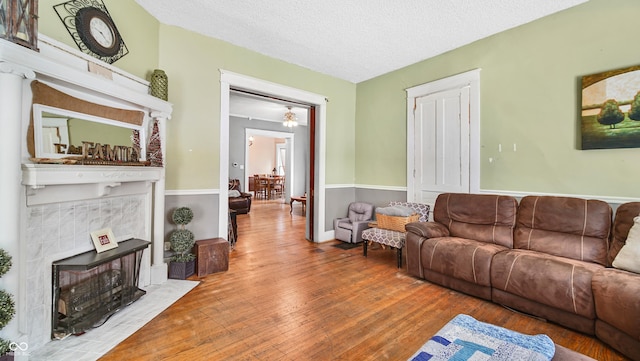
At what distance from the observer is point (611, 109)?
8.52 ft

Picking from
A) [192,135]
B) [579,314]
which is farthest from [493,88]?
[192,135]

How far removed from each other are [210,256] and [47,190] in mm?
1707

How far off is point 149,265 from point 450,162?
13.0 feet

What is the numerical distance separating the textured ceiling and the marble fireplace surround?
3.77ft

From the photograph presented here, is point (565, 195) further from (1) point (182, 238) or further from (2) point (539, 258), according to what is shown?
(1) point (182, 238)

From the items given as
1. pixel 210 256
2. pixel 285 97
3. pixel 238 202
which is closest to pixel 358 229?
pixel 210 256

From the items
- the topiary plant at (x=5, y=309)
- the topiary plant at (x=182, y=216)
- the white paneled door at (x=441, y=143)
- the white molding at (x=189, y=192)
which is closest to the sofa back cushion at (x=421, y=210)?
the white paneled door at (x=441, y=143)

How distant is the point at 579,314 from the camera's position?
6.75ft

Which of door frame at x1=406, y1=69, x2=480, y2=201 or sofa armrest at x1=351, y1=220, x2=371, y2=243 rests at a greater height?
door frame at x1=406, y1=69, x2=480, y2=201

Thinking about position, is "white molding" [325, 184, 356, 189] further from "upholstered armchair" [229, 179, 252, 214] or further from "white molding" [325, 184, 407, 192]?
"upholstered armchair" [229, 179, 252, 214]

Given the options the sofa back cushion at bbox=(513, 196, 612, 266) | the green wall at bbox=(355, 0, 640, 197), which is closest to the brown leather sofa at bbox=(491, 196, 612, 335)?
the sofa back cushion at bbox=(513, 196, 612, 266)

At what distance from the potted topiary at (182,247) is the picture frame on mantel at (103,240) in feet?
2.32

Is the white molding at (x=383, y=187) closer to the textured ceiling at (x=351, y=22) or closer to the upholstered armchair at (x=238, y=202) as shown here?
the textured ceiling at (x=351, y=22)

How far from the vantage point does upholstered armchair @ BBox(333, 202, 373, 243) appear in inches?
181
